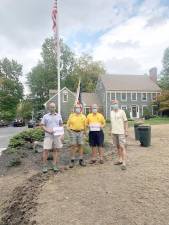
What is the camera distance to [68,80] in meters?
79.6

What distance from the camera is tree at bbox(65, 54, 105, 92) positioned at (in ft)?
255

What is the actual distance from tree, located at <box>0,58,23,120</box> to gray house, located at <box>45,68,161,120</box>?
1768 centimetres

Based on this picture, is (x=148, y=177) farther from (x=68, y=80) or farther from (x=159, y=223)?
Result: (x=68, y=80)

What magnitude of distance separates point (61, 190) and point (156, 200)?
7.00 ft

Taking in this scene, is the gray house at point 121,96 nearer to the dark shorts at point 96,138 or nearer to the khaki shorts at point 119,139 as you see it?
the dark shorts at point 96,138

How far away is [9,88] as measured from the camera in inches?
3152

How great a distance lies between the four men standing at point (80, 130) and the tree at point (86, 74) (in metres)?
→ 66.2

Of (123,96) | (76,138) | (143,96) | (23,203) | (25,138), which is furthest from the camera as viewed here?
(143,96)

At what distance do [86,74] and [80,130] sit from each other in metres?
68.8

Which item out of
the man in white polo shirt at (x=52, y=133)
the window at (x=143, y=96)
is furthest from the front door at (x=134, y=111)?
the man in white polo shirt at (x=52, y=133)

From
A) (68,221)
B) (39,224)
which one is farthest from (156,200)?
(39,224)

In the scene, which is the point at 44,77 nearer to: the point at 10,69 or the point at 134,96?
the point at 10,69

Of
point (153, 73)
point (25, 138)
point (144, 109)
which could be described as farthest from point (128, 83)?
point (25, 138)

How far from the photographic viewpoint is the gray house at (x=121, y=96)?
202ft
